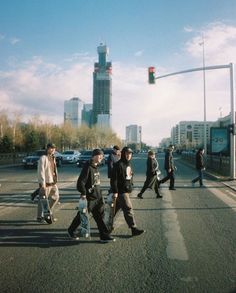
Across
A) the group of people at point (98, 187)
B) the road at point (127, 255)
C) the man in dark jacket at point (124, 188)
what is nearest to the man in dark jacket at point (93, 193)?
the group of people at point (98, 187)

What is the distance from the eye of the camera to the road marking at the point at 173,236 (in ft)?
20.5

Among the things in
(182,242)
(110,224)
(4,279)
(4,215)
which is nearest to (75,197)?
(4,215)

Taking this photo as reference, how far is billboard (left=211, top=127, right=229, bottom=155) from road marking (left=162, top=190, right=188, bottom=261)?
68.7 ft

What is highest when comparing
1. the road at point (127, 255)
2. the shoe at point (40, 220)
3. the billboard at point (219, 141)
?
the billboard at point (219, 141)

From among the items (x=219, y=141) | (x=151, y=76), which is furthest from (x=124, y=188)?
(x=219, y=141)

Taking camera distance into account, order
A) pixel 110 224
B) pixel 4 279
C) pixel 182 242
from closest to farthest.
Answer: pixel 4 279 → pixel 182 242 → pixel 110 224

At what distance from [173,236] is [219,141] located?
2513 cm

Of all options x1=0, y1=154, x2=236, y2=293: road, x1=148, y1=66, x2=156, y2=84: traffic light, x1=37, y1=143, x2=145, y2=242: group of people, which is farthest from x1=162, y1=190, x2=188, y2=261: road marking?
x1=148, y1=66, x2=156, y2=84: traffic light

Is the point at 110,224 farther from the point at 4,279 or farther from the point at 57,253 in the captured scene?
the point at 4,279

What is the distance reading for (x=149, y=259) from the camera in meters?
5.98

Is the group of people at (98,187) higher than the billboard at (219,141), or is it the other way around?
the billboard at (219,141)

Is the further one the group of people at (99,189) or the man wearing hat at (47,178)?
the man wearing hat at (47,178)

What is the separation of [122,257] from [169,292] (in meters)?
1.52

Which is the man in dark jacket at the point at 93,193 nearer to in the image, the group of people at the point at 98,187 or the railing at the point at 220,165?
the group of people at the point at 98,187
